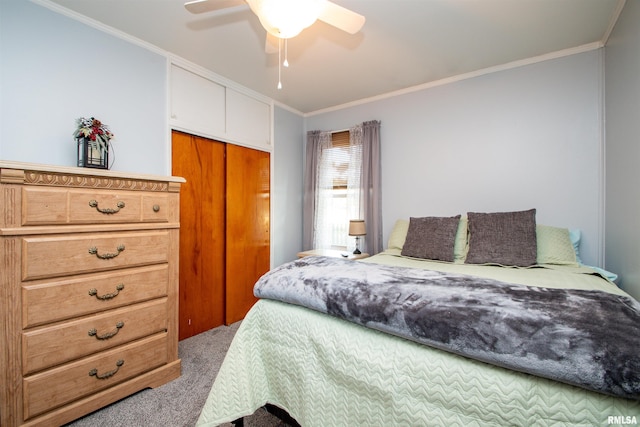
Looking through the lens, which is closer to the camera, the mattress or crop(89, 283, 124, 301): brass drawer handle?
the mattress

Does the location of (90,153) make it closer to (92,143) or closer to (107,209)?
(92,143)

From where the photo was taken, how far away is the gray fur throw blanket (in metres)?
0.68

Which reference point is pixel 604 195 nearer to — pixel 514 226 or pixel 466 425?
pixel 514 226

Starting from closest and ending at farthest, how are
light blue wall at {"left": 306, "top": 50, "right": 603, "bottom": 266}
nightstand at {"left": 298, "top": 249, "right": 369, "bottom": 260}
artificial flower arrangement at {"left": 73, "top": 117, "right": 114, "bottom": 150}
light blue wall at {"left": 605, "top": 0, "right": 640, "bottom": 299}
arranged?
light blue wall at {"left": 605, "top": 0, "right": 640, "bottom": 299}, artificial flower arrangement at {"left": 73, "top": 117, "right": 114, "bottom": 150}, light blue wall at {"left": 306, "top": 50, "right": 603, "bottom": 266}, nightstand at {"left": 298, "top": 249, "right": 369, "bottom": 260}

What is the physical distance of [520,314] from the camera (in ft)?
2.73

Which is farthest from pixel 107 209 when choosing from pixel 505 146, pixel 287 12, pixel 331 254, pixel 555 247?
pixel 505 146

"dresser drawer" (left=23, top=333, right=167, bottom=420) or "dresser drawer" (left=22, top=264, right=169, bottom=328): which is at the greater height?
"dresser drawer" (left=22, top=264, right=169, bottom=328)

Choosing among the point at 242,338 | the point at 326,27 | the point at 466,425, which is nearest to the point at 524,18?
the point at 326,27

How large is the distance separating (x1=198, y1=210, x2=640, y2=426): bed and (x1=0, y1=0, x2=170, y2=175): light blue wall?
1726mm

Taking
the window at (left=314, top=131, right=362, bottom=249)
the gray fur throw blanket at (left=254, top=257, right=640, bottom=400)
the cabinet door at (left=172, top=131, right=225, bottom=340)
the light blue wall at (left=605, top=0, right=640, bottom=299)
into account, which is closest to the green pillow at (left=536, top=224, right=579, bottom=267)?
the light blue wall at (left=605, top=0, right=640, bottom=299)

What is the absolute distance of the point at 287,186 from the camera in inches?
145

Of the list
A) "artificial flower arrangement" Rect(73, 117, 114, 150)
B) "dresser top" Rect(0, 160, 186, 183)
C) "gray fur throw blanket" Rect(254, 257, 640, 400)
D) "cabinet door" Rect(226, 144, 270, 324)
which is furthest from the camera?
"cabinet door" Rect(226, 144, 270, 324)

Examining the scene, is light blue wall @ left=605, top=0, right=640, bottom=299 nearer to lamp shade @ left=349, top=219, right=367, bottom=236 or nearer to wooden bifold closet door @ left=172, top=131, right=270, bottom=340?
lamp shade @ left=349, top=219, right=367, bottom=236

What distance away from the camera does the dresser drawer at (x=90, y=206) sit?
1379mm
